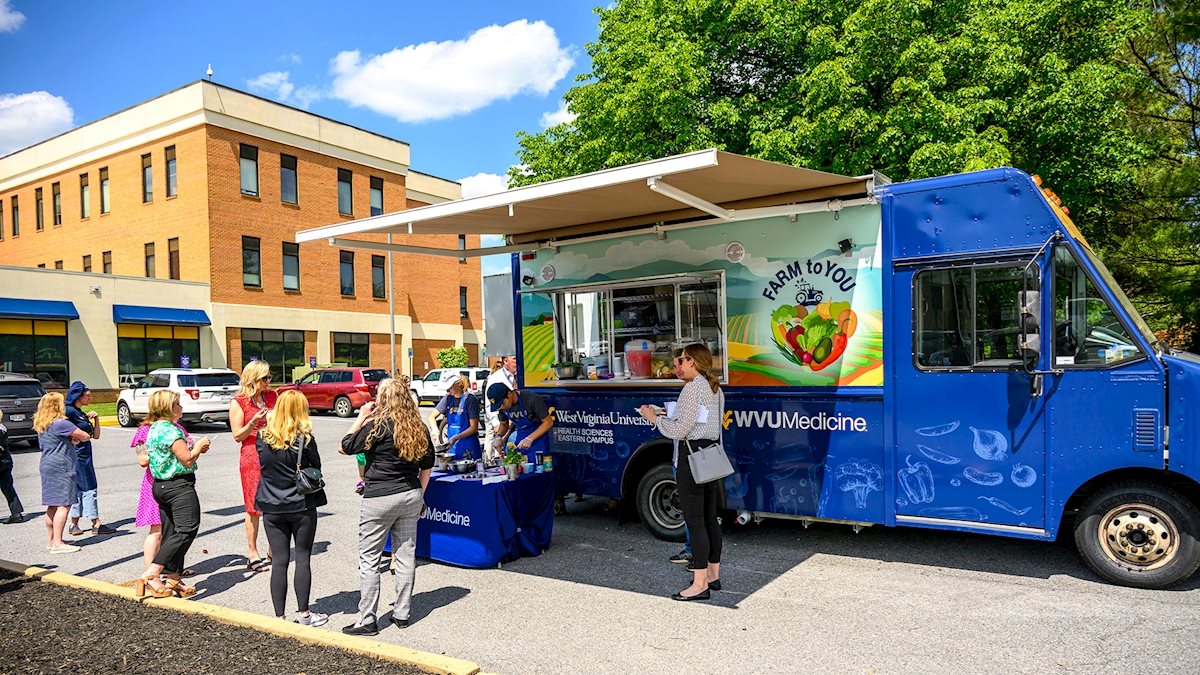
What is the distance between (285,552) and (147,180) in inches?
1244

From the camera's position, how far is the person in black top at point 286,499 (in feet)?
16.8

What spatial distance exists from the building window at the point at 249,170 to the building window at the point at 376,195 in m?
5.84

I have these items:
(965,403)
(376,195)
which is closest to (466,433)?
(965,403)

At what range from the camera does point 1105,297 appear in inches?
223

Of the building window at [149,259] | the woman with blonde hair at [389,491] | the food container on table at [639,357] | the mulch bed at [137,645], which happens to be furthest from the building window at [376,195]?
the woman with blonde hair at [389,491]

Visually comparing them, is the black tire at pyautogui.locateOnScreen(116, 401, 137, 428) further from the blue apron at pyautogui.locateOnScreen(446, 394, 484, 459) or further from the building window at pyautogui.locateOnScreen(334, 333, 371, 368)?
the blue apron at pyautogui.locateOnScreen(446, 394, 484, 459)

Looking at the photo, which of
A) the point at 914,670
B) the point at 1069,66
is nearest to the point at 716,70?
the point at 1069,66

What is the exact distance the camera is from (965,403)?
5938 millimetres

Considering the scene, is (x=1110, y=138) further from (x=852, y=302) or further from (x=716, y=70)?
(x=852, y=302)

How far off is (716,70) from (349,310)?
24193mm

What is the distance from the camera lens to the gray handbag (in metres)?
5.46

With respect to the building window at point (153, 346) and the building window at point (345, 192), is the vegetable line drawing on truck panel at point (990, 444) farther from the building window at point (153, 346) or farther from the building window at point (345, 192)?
the building window at point (345, 192)

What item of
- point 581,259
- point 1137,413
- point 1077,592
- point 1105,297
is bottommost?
point 1077,592

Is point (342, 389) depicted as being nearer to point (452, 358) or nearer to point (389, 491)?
point (452, 358)
